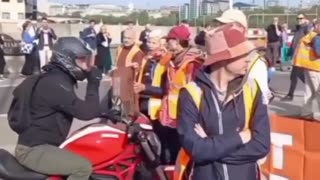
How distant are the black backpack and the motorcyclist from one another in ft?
0.10

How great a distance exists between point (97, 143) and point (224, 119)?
5.97 feet

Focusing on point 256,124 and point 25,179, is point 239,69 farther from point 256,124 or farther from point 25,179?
point 25,179

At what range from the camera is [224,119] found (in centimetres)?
411

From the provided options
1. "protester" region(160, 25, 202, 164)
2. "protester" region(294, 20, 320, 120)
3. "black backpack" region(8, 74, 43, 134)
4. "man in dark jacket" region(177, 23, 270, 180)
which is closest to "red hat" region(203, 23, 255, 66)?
"man in dark jacket" region(177, 23, 270, 180)

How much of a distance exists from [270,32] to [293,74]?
10637 millimetres

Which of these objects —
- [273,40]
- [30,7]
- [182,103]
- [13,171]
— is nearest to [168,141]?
[13,171]

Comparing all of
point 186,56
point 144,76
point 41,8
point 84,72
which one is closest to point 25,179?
point 84,72

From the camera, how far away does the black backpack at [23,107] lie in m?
5.71

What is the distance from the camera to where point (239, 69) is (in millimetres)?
4168

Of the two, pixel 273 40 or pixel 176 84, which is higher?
pixel 176 84

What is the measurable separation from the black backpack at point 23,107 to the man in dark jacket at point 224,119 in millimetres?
1810

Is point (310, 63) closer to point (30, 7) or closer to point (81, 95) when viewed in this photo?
point (81, 95)

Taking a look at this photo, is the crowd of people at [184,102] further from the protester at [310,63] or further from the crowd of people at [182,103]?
the protester at [310,63]

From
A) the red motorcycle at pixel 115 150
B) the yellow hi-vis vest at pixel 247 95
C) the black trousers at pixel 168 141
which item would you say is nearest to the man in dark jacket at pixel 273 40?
the black trousers at pixel 168 141
